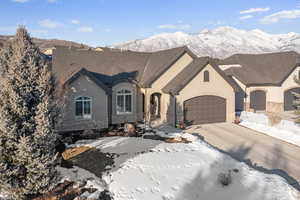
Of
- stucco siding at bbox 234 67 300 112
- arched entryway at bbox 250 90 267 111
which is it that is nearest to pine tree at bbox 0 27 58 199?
stucco siding at bbox 234 67 300 112

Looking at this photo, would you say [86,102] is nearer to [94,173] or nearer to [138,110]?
[138,110]

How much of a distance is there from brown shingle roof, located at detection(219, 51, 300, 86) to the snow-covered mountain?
4156 inches

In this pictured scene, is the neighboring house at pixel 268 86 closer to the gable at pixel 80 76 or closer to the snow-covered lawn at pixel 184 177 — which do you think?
the snow-covered lawn at pixel 184 177

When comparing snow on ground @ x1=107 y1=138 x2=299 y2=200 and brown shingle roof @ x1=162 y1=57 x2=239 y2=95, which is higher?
brown shingle roof @ x1=162 y1=57 x2=239 y2=95

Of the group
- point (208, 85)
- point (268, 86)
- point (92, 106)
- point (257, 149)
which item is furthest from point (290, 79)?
point (92, 106)

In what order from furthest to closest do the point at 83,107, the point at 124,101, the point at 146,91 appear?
the point at 146,91
the point at 124,101
the point at 83,107

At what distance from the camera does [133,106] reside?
66.2ft

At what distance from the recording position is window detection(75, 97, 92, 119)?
16797 millimetres

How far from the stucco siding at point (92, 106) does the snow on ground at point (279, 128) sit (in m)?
Result: 12.6

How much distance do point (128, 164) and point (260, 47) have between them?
550ft

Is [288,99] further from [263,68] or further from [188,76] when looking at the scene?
[188,76]

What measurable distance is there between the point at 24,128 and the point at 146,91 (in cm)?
1422

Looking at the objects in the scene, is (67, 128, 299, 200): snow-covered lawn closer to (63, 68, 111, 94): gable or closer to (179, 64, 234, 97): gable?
(63, 68, 111, 94): gable

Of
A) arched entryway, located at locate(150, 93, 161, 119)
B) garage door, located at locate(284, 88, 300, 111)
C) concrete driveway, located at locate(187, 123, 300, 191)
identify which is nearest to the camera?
concrete driveway, located at locate(187, 123, 300, 191)
